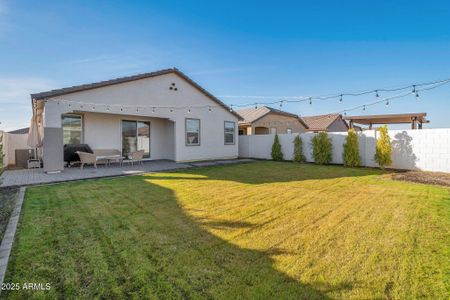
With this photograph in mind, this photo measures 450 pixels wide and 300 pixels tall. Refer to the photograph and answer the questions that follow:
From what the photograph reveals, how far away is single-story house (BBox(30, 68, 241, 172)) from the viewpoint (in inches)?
364

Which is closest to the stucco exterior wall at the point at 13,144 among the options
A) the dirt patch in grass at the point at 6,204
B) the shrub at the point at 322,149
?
the dirt patch in grass at the point at 6,204

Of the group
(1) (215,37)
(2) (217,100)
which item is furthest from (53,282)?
(2) (217,100)

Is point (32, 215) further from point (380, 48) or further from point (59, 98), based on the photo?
point (380, 48)

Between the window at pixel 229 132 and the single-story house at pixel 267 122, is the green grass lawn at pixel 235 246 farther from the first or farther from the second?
the single-story house at pixel 267 122

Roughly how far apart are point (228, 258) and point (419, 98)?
A: 28.0 ft

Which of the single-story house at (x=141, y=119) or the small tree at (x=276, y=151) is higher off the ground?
the single-story house at (x=141, y=119)

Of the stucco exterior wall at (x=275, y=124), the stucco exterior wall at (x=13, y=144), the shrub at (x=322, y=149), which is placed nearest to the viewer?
the shrub at (x=322, y=149)

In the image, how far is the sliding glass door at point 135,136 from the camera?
1257cm

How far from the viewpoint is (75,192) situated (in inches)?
242

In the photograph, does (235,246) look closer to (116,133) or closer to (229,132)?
(116,133)

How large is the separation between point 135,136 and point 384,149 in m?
12.1

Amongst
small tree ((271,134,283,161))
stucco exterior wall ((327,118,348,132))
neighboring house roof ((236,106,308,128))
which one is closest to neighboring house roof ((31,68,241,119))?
small tree ((271,134,283,161))

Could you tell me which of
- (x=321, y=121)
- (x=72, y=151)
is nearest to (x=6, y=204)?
(x=72, y=151)

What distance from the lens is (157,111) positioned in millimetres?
12078
